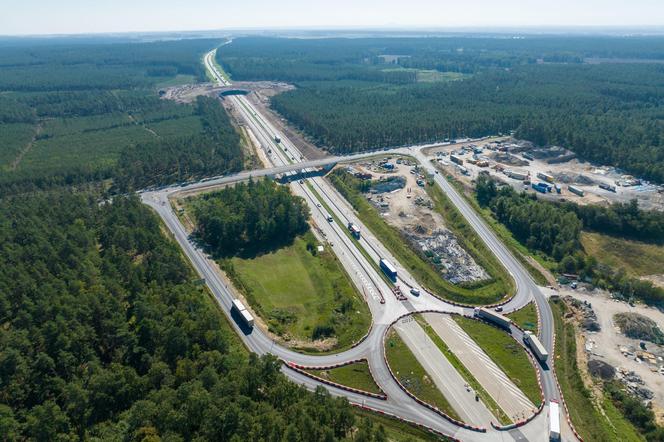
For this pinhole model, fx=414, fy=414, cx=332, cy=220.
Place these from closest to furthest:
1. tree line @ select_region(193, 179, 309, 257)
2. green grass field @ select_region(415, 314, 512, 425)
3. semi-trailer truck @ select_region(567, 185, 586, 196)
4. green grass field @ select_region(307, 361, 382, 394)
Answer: green grass field @ select_region(415, 314, 512, 425) < green grass field @ select_region(307, 361, 382, 394) < tree line @ select_region(193, 179, 309, 257) < semi-trailer truck @ select_region(567, 185, 586, 196)

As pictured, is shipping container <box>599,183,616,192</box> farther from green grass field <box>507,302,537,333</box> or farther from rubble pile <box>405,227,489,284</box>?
green grass field <box>507,302,537,333</box>

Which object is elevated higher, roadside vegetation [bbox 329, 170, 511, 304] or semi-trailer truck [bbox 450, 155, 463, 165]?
semi-trailer truck [bbox 450, 155, 463, 165]

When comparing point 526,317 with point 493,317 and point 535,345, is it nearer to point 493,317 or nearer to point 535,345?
point 493,317

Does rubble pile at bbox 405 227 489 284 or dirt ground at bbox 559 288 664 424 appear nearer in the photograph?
dirt ground at bbox 559 288 664 424

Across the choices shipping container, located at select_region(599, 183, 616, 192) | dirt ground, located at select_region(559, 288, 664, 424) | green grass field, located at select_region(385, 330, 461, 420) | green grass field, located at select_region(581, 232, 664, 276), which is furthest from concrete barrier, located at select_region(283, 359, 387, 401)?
shipping container, located at select_region(599, 183, 616, 192)

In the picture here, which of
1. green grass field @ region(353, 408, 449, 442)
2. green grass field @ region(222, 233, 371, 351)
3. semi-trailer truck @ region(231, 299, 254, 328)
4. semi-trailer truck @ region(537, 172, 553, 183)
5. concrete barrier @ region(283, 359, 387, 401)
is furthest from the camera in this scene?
semi-trailer truck @ region(537, 172, 553, 183)

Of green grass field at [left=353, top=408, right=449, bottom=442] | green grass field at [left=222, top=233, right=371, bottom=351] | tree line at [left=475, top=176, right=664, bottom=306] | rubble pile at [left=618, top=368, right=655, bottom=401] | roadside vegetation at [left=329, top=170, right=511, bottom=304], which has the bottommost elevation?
green grass field at [left=222, top=233, right=371, bottom=351]

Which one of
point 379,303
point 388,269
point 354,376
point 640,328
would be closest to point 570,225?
point 640,328
